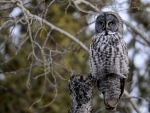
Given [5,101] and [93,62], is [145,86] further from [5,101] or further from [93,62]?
[93,62]

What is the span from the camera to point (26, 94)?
1132 cm

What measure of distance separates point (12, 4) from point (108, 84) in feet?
5.55

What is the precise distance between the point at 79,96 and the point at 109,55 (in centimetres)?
87

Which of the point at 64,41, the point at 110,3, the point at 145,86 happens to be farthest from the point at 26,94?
the point at 110,3

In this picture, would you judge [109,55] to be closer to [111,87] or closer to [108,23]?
[111,87]

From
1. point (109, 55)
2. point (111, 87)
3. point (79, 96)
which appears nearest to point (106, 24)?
point (109, 55)

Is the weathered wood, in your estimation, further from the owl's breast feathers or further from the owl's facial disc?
the owl's facial disc

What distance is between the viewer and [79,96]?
19.1 ft

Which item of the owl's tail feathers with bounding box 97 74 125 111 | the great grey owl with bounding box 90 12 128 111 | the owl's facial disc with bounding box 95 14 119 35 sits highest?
the owl's facial disc with bounding box 95 14 119 35

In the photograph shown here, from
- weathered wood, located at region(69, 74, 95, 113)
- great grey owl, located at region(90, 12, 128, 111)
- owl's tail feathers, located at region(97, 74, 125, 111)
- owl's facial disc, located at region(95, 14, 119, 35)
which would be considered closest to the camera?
weathered wood, located at region(69, 74, 95, 113)

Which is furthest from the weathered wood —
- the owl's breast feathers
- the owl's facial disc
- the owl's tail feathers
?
the owl's facial disc

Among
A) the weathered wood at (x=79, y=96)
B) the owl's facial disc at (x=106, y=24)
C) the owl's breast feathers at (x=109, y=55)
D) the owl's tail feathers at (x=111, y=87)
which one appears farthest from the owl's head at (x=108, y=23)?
the weathered wood at (x=79, y=96)

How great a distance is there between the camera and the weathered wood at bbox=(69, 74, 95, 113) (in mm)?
5789

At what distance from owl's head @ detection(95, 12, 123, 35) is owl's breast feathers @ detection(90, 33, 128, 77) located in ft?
0.37
